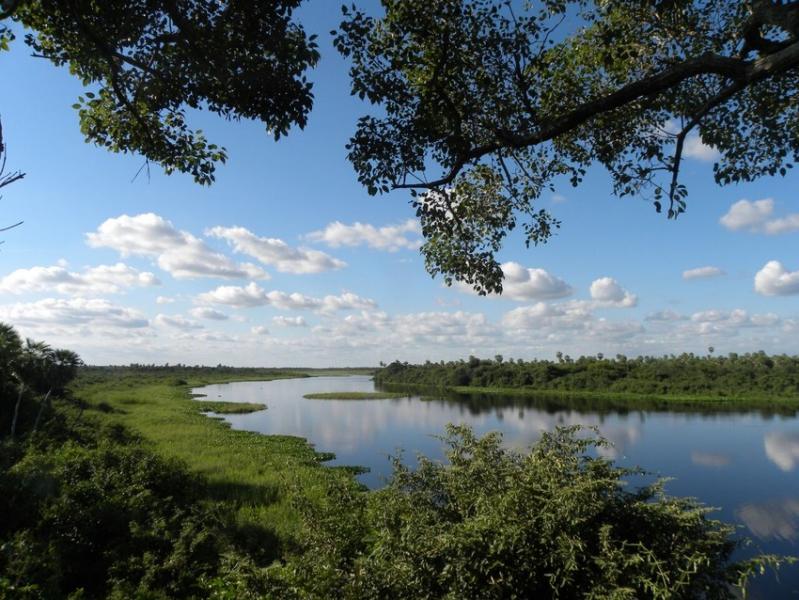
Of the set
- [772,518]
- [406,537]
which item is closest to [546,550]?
[406,537]

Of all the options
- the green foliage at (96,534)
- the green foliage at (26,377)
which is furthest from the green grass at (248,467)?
the green foliage at (26,377)

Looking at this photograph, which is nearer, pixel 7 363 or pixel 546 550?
pixel 546 550

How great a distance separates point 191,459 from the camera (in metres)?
23.3

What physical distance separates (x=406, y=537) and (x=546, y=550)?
144cm

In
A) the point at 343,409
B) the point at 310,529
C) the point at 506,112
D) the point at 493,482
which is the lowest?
the point at 343,409

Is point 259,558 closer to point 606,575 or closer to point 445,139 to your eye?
point 606,575

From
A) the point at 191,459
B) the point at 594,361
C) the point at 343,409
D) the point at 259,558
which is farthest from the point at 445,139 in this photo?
the point at 594,361

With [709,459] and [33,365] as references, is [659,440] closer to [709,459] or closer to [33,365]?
[709,459]

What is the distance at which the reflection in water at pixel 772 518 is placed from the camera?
17625 mm

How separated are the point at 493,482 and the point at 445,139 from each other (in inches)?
174

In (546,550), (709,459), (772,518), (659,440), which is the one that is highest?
(546,550)

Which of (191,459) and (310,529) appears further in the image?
(191,459)

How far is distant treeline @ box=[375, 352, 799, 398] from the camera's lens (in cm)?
6881

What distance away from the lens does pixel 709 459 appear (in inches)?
1152
